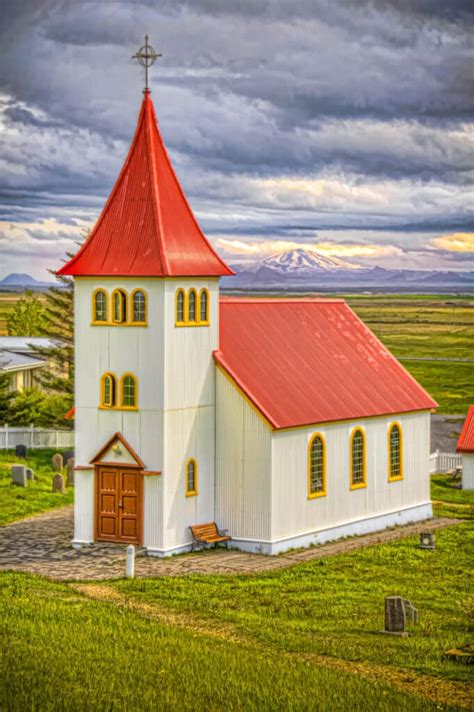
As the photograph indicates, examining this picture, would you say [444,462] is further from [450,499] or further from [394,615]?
[394,615]

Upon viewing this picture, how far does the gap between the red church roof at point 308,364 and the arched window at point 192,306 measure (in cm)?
133

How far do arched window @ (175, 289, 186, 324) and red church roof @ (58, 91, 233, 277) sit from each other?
0.62m

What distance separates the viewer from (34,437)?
5250 centimetres

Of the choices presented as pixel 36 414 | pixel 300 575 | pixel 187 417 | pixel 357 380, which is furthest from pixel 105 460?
pixel 36 414

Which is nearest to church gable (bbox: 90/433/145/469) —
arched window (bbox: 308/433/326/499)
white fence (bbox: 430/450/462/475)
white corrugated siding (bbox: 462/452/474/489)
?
arched window (bbox: 308/433/326/499)

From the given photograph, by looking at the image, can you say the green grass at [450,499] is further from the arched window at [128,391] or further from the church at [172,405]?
the arched window at [128,391]

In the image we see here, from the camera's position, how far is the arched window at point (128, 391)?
3341cm

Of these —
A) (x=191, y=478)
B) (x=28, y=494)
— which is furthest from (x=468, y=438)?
(x=191, y=478)

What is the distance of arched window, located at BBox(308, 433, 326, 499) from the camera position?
35312 mm

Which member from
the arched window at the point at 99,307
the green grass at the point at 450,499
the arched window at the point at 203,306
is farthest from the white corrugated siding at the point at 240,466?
the green grass at the point at 450,499

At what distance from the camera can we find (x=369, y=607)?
26641mm

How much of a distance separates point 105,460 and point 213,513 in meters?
3.37

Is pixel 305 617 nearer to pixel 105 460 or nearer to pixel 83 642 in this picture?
pixel 83 642

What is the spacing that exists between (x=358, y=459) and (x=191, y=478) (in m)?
6.23
